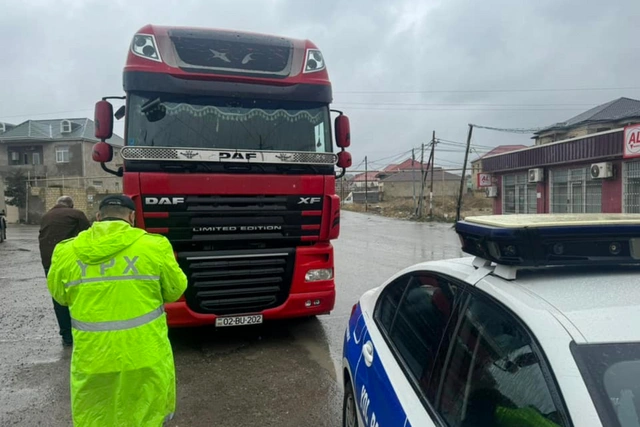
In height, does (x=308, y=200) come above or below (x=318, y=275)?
above

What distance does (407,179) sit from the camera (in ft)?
238

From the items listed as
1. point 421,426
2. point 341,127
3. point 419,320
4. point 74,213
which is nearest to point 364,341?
point 419,320

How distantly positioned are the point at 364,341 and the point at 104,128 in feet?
12.5

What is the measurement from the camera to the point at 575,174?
1933cm

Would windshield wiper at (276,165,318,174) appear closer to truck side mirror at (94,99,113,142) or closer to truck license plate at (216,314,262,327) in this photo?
truck license plate at (216,314,262,327)

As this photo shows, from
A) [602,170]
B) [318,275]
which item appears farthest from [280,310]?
[602,170]

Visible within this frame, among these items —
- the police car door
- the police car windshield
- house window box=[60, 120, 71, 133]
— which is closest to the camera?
the police car windshield

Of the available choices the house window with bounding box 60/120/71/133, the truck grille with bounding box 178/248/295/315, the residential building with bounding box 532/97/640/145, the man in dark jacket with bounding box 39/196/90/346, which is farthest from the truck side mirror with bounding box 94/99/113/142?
the house window with bounding box 60/120/71/133

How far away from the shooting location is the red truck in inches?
177

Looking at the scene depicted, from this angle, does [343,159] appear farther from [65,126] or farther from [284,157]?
[65,126]

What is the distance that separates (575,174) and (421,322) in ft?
67.6

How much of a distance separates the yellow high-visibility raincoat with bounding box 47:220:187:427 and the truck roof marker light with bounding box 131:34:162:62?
2.89m

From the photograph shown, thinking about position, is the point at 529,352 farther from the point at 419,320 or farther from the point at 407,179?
the point at 407,179

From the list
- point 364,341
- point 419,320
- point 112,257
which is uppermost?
point 112,257
